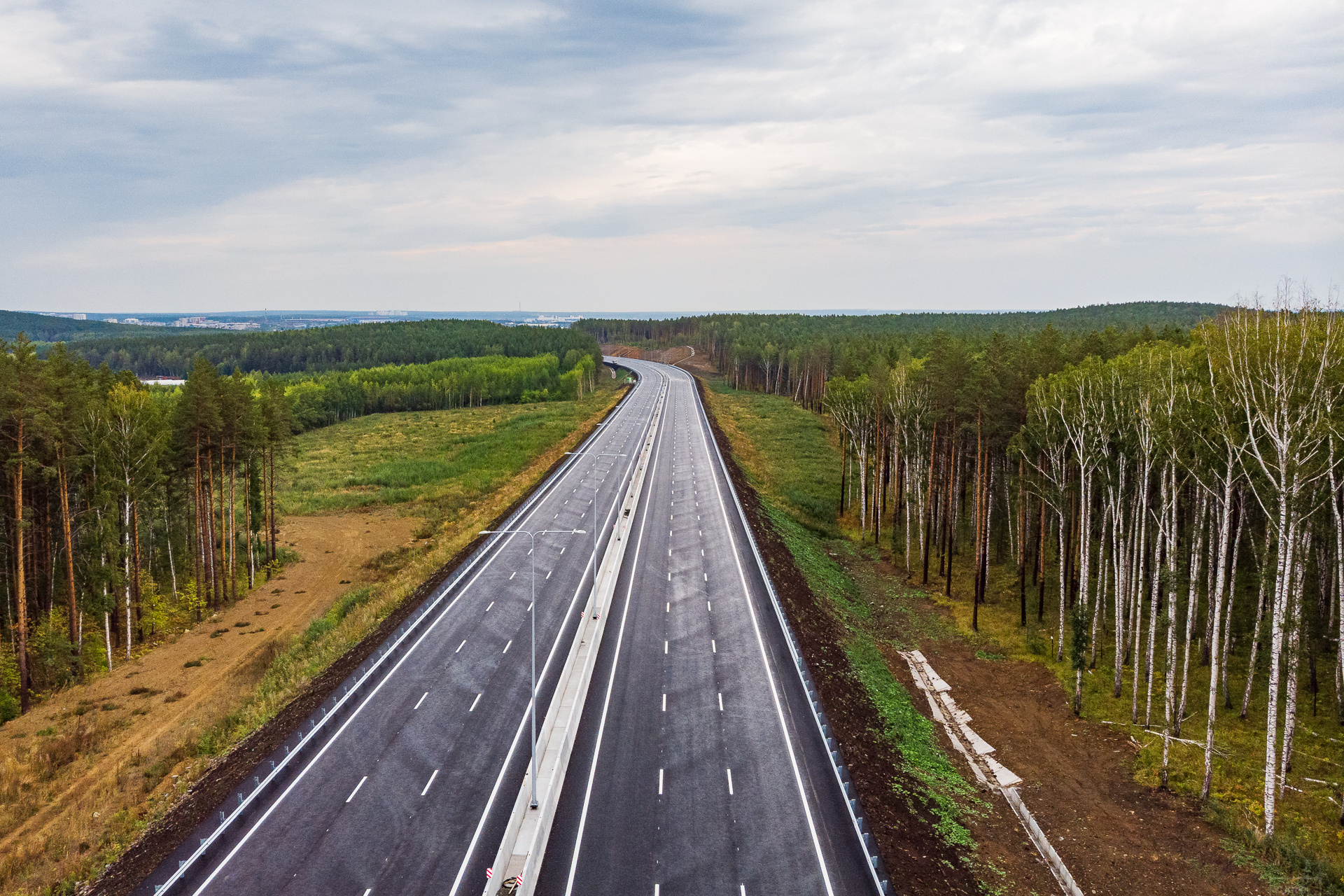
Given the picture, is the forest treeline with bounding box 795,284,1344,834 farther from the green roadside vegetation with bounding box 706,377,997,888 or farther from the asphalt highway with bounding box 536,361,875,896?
the asphalt highway with bounding box 536,361,875,896

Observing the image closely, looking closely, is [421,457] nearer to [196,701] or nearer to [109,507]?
[109,507]

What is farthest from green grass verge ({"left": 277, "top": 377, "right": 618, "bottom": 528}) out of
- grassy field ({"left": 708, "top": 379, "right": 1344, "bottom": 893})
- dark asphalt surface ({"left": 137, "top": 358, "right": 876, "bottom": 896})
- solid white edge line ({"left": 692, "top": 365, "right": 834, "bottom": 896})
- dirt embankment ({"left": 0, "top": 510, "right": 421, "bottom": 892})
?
grassy field ({"left": 708, "top": 379, "right": 1344, "bottom": 893})

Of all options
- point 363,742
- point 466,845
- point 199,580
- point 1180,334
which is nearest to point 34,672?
point 199,580

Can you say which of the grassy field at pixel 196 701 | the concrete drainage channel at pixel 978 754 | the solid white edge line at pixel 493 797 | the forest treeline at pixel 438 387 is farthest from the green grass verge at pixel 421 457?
the concrete drainage channel at pixel 978 754

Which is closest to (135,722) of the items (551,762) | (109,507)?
(109,507)

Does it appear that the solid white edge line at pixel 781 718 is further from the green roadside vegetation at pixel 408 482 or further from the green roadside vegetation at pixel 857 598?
the green roadside vegetation at pixel 408 482

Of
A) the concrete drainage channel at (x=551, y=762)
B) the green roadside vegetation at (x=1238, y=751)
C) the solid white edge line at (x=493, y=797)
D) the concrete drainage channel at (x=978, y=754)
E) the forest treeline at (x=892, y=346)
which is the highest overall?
the forest treeline at (x=892, y=346)

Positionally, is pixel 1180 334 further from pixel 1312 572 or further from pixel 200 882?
pixel 200 882

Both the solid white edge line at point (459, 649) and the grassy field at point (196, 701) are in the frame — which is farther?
the grassy field at point (196, 701)
